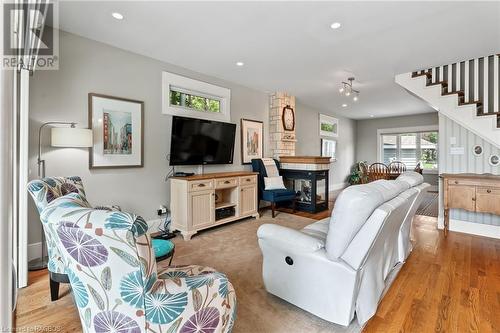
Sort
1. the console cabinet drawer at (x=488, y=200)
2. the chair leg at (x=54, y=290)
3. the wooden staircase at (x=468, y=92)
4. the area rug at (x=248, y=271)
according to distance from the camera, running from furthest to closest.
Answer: the wooden staircase at (x=468, y=92) → the console cabinet drawer at (x=488, y=200) → the chair leg at (x=54, y=290) → the area rug at (x=248, y=271)

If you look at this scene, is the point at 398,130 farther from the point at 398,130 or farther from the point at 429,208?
the point at 429,208

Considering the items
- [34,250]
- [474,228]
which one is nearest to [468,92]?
[474,228]

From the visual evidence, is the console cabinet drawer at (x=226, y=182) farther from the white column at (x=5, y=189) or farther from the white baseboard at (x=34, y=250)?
the white column at (x=5, y=189)

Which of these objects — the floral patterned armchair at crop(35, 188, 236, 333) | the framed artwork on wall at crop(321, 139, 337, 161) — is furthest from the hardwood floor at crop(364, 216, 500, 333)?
the framed artwork on wall at crop(321, 139, 337, 161)

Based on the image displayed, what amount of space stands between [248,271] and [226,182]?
5.55ft

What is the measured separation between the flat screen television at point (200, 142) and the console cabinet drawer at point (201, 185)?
47cm

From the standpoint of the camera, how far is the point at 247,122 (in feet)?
16.3

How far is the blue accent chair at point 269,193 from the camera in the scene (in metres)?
4.46

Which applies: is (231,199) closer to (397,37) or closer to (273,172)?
(273,172)

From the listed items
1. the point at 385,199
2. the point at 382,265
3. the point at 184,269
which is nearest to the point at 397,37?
the point at 385,199

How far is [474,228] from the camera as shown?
12.0ft

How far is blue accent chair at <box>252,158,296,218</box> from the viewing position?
176 inches

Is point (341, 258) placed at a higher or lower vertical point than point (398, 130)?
lower

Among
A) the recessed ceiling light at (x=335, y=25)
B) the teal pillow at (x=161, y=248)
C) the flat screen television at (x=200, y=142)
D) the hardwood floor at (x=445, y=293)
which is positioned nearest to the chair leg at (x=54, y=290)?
the teal pillow at (x=161, y=248)
